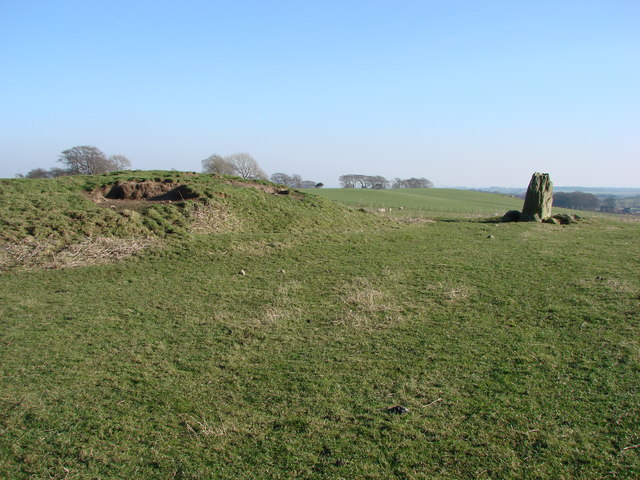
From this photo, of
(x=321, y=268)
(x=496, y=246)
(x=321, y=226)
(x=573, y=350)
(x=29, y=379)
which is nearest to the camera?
(x=29, y=379)

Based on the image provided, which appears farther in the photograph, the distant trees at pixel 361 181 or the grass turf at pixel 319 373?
the distant trees at pixel 361 181

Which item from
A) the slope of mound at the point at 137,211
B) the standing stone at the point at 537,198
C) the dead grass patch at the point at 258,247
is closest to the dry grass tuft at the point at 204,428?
the dead grass patch at the point at 258,247

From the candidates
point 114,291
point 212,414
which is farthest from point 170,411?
point 114,291

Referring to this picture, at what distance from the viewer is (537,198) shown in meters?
21.2

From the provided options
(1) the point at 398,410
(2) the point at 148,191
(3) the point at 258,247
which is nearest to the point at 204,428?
(1) the point at 398,410

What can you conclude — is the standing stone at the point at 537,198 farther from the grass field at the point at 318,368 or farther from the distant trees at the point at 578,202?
the distant trees at the point at 578,202

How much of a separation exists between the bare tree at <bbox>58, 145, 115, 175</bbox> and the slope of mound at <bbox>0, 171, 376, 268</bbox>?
22.7m

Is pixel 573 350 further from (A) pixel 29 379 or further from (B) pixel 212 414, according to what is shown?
(A) pixel 29 379

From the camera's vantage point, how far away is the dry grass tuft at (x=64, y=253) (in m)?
10.4

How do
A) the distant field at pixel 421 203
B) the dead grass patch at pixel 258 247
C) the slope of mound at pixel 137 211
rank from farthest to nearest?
the distant field at pixel 421 203 < the dead grass patch at pixel 258 247 < the slope of mound at pixel 137 211

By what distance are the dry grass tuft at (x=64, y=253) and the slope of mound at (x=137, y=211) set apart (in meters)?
0.03

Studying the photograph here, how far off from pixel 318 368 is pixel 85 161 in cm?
3959

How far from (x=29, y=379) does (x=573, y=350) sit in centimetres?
722

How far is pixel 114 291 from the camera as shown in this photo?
8750mm
